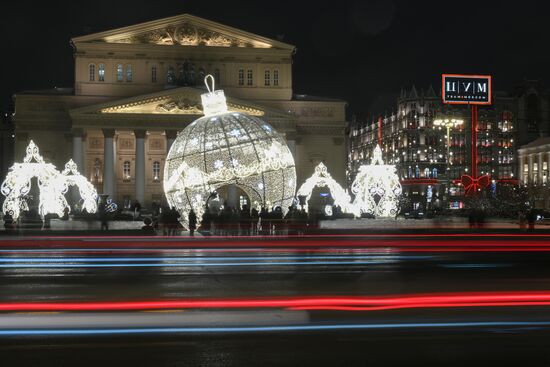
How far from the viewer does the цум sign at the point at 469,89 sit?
58.9 m

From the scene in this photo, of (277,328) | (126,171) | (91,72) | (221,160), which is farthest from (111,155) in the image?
(277,328)

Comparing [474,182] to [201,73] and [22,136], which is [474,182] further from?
[22,136]

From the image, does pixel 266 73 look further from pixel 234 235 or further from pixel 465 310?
pixel 465 310

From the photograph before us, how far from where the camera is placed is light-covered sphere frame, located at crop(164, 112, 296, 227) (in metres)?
29.9

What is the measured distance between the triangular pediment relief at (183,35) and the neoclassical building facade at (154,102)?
0.30 feet

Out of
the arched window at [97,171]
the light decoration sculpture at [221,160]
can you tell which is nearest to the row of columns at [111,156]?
the arched window at [97,171]

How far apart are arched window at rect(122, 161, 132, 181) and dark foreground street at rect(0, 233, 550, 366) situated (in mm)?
55175

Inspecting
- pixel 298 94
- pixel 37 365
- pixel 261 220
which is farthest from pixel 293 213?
pixel 298 94

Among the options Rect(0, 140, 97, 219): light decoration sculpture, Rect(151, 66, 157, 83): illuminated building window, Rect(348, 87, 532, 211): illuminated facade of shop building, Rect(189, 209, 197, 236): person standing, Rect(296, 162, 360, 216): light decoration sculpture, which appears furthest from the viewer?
Rect(348, 87, 532, 211): illuminated facade of shop building

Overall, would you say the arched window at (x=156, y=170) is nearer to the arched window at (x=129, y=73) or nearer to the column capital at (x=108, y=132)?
the arched window at (x=129, y=73)

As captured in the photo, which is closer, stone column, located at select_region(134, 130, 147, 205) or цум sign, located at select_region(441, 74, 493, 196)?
цум sign, located at select_region(441, 74, 493, 196)

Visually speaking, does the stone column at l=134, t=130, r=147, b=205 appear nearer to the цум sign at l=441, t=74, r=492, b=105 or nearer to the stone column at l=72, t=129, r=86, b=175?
the stone column at l=72, t=129, r=86, b=175

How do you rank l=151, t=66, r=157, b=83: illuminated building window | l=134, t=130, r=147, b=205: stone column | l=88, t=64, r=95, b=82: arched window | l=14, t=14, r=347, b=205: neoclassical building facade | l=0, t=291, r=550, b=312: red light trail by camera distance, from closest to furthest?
1. l=0, t=291, r=550, b=312: red light trail
2. l=14, t=14, r=347, b=205: neoclassical building facade
3. l=134, t=130, r=147, b=205: stone column
4. l=88, t=64, r=95, b=82: arched window
5. l=151, t=66, r=157, b=83: illuminated building window

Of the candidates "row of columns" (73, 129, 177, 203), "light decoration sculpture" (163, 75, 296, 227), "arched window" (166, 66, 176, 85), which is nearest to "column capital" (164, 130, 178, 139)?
"row of columns" (73, 129, 177, 203)
